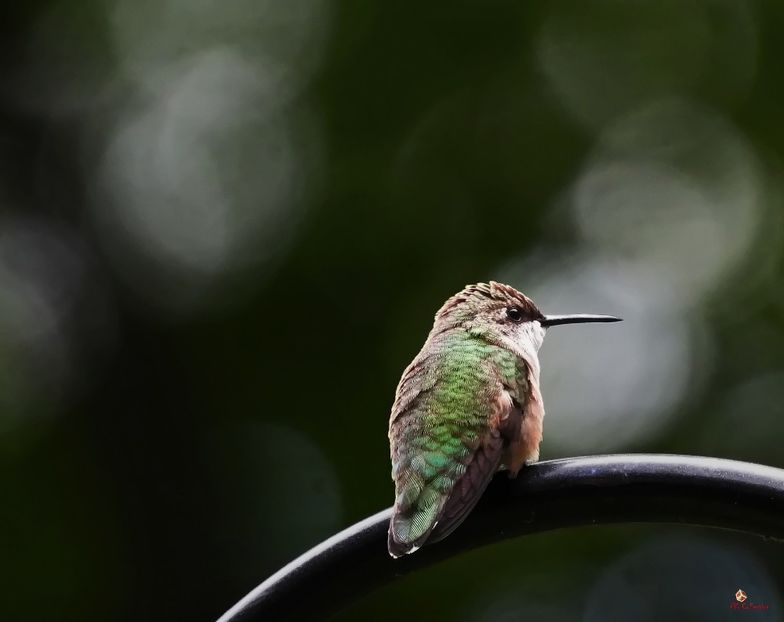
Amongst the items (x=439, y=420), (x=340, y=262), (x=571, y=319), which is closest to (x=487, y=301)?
(x=571, y=319)

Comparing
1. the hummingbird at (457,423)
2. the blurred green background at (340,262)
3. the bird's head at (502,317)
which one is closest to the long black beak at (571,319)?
the bird's head at (502,317)

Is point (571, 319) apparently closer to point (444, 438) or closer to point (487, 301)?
point (487, 301)

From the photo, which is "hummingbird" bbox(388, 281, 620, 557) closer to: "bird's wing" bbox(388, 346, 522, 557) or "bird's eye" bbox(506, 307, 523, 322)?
"bird's wing" bbox(388, 346, 522, 557)

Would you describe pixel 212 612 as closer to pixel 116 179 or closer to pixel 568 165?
pixel 116 179

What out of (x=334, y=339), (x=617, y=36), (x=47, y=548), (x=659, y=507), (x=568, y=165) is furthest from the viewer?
(x=617, y=36)

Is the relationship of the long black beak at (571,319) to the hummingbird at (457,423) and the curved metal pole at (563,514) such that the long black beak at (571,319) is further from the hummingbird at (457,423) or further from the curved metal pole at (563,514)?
the curved metal pole at (563,514)

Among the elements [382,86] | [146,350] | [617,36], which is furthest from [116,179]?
[617,36]
